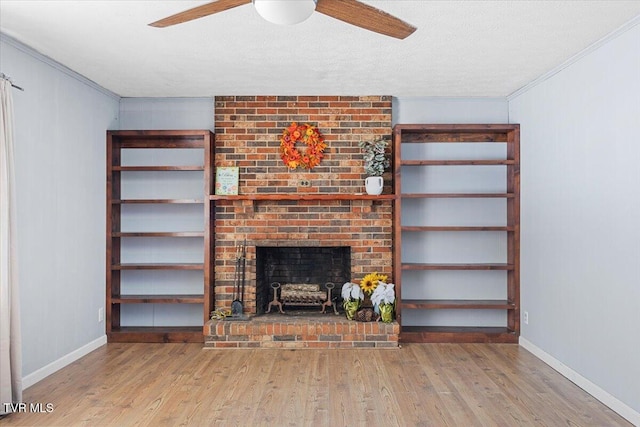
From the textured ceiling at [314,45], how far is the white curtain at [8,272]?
0.68 m

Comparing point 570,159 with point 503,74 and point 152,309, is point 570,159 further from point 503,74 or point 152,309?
point 152,309

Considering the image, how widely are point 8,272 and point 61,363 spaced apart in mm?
1277

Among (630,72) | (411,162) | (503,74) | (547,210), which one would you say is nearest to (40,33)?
(411,162)

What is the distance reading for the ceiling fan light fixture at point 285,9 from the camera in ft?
7.16

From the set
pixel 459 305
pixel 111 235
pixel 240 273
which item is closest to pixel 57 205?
pixel 111 235

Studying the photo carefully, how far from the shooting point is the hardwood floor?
3.06 m

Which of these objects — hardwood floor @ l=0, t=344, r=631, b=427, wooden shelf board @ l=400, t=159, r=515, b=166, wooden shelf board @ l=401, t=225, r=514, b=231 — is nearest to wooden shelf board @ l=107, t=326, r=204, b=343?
hardwood floor @ l=0, t=344, r=631, b=427

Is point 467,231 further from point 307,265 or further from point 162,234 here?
point 162,234

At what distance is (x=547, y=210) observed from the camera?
4305 mm

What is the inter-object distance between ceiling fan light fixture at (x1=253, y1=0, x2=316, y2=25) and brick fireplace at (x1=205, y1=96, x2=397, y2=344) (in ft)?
9.30

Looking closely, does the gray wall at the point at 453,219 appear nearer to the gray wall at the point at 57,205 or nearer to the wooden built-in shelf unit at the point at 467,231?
the wooden built-in shelf unit at the point at 467,231

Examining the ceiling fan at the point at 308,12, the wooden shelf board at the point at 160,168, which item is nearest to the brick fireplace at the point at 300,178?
the wooden shelf board at the point at 160,168

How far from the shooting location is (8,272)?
316 centimetres

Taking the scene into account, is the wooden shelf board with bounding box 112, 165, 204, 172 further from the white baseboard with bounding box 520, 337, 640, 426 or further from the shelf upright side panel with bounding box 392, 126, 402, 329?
the white baseboard with bounding box 520, 337, 640, 426
